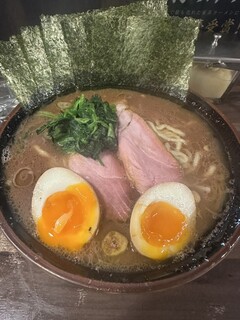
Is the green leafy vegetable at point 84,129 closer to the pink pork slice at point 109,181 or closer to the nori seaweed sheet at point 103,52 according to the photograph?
the pink pork slice at point 109,181

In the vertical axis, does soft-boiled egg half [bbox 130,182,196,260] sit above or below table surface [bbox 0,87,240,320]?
above

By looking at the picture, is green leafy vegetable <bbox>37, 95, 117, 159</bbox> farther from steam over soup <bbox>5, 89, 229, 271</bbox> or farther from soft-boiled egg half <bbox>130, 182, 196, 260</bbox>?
soft-boiled egg half <bbox>130, 182, 196, 260</bbox>

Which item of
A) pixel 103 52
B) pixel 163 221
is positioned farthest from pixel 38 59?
pixel 163 221

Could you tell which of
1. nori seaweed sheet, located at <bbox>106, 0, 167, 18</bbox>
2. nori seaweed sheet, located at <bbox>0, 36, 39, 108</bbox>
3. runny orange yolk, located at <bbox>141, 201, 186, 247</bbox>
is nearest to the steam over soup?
runny orange yolk, located at <bbox>141, 201, 186, 247</bbox>

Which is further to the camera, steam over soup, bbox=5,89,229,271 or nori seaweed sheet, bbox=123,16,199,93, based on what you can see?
nori seaweed sheet, bbox=123,16,199,93

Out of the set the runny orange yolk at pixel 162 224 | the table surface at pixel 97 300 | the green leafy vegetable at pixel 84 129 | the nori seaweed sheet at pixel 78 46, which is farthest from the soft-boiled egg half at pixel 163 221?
the nori seaweed sheet at pixel 78 46
